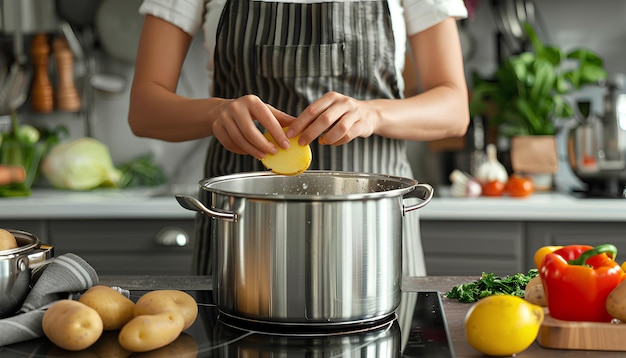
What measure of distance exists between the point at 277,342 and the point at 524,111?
1.82 metres

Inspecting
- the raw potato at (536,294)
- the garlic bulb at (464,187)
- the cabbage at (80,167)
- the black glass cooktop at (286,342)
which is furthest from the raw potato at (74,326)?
the cabbage at (80,167)

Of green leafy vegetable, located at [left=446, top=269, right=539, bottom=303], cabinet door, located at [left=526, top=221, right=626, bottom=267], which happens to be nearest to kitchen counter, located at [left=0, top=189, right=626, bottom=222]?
cabinet door, located at [left=526, top=221, right=626, bottom=267]

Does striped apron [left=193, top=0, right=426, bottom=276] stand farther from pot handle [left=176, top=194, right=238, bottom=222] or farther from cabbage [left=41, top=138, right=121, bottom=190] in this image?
cabbage [left=41, top=138, right=121, bottom=190]

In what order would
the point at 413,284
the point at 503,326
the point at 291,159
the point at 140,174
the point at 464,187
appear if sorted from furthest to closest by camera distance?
1. the point at 140,174
2. the point at 464,187
3. the point at 413,284
4. the point at 291,159
5. the point at 503,326

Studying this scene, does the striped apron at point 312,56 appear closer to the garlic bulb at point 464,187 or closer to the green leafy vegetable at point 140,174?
the garlic bulb at point 464,187

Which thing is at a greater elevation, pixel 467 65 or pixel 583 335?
pixel 467 65

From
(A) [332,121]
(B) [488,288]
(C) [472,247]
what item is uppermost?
(A) [332,121]

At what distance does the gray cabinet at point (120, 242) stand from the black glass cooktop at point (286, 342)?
136cm

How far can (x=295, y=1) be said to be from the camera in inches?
59.7

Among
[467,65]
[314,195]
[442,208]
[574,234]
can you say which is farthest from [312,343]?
[467,65]

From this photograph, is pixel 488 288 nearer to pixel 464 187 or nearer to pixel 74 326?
pixel 74 326

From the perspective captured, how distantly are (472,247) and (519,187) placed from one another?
0.74 feet

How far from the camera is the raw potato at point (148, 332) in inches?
33.2

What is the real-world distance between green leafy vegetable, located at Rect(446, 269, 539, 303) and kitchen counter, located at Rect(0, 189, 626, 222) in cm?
112
